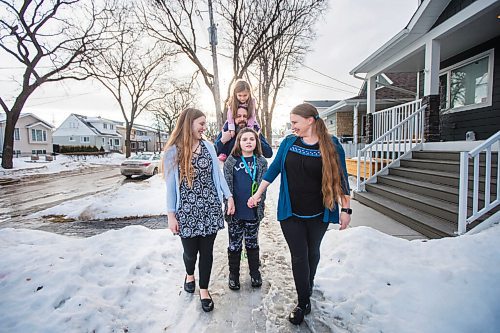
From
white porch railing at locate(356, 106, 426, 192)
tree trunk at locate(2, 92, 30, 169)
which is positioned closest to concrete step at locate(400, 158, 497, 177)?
white porch railing at locate(356, 106, 426, 192)

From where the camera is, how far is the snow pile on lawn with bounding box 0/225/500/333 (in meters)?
2.04

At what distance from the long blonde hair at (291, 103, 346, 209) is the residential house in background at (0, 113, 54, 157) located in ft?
127

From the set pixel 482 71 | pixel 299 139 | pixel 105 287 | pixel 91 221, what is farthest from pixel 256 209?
pixel 482 71

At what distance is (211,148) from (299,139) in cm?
80

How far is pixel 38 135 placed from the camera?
113 ft

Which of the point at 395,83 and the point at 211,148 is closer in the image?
the point at 211,148

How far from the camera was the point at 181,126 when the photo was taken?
2.39 m

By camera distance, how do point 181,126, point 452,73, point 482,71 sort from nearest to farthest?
point 181,126 < point 482,71 < point 452,73

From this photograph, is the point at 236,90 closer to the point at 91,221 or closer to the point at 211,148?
the point at 211,148

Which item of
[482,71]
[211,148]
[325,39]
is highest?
[325,39]

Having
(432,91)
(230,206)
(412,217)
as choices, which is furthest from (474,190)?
(432,91)

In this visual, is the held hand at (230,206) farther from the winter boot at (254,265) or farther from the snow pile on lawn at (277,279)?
the snow pile on lawn at (277,279)

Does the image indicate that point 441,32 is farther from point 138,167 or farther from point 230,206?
point 138,167

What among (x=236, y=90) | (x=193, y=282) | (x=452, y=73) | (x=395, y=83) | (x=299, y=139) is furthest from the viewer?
(x=395, y=83)
